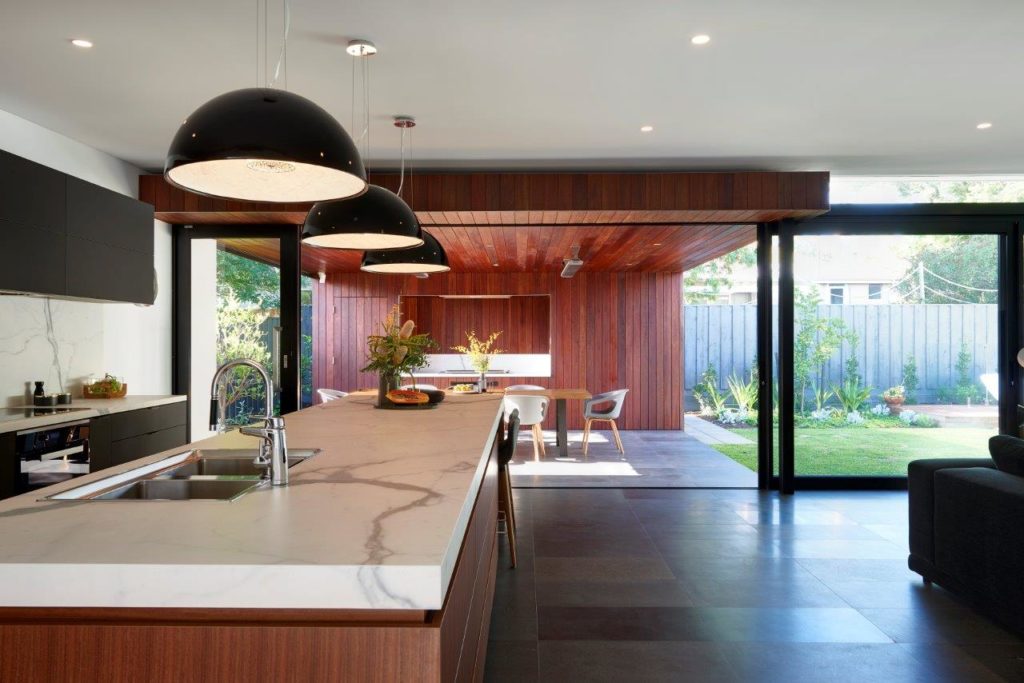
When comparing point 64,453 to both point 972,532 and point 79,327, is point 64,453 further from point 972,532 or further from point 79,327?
point 972,532

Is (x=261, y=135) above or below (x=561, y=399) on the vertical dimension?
above

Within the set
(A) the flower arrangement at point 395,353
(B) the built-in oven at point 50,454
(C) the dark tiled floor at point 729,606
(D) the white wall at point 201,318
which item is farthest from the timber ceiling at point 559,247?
(C) the dark tiled floor at point 729,606

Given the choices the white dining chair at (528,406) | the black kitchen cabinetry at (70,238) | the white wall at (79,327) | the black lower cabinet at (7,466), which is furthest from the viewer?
the white dining chair at (528,406)

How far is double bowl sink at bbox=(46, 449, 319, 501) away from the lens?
74.3 inches

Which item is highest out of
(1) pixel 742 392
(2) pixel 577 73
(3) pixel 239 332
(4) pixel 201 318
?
(2) pixel 577 73

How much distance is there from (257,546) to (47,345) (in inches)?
165

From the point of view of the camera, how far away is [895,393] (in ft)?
19.5

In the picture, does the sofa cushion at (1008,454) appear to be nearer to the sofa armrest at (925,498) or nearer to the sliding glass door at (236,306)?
the sofa armrest at (925,498)

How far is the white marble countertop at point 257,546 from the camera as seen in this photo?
3.79 feet

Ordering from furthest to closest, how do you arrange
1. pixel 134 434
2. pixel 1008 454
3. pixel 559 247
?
pixel 559 247 → pixel 134 434 → pixel 1008 454

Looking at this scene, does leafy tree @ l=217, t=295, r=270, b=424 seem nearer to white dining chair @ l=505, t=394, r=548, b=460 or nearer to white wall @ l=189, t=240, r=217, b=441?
white wall @ l=189, t=240, r=217, b=441

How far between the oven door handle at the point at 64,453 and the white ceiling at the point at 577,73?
78.7 inches

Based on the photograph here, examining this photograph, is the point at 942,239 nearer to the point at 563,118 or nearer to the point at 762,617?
the point at 563,118

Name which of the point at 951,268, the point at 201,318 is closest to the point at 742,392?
the point at 951,268
